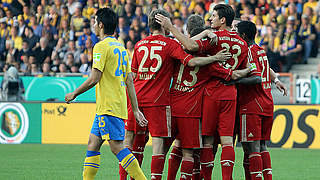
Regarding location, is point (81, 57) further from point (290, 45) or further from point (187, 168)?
point (187, 168)

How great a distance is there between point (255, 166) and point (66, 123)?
9440mm

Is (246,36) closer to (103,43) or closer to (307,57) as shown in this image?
(103,43)

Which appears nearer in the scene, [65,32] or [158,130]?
[158,130]

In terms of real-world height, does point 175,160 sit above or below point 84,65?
below

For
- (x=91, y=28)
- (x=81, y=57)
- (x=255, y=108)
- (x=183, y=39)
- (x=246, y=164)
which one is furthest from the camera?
(x=91, y=28)

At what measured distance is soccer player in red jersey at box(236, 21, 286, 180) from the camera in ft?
25.5

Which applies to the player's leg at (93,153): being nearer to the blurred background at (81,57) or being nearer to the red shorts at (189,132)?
the red shorts at (189,132)

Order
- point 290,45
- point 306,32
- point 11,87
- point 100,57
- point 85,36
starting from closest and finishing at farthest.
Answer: point 100,57
point 11,87
point 290,45
point 306,32
point 85,36

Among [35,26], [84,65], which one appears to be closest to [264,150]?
[84,65]

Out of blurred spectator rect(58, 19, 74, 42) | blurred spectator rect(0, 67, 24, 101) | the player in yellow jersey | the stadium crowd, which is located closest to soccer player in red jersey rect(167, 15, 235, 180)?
the player in yellow jersey

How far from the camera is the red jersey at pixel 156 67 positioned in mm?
7527

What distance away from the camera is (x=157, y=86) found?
755 centimetres

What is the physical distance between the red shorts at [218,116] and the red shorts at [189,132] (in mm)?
92

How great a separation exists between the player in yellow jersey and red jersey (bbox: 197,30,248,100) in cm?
106
